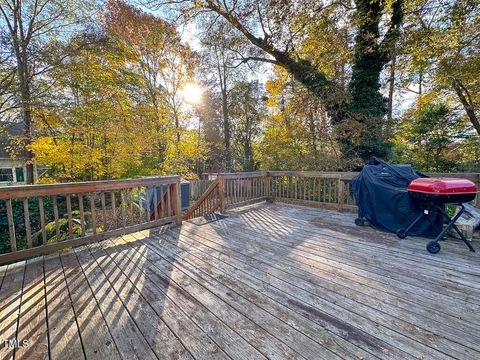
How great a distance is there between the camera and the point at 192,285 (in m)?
1.88

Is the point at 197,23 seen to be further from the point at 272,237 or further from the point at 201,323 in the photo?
the point at 201,323

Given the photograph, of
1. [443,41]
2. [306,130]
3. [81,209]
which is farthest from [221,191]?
[443,41]

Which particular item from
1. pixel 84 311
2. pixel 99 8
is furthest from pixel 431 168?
pixel 99 8

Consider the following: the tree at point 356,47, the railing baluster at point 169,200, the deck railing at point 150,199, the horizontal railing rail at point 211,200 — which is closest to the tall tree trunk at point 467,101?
the tree at point 356,47

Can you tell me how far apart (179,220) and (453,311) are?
3380 mm

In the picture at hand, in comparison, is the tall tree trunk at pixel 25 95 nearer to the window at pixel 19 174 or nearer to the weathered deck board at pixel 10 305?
the weathered deck board at pixel 10 305

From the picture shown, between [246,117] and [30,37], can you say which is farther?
[246,117]

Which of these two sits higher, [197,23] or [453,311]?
[197,23]

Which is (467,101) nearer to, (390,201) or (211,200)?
(390,201)

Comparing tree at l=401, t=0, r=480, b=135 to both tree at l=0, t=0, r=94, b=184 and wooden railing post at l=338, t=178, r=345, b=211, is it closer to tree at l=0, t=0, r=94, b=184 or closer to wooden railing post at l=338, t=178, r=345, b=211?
wooden railing post at l=338, t=178, r=345, b=211

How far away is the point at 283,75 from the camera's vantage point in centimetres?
754

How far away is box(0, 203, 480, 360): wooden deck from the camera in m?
1.24

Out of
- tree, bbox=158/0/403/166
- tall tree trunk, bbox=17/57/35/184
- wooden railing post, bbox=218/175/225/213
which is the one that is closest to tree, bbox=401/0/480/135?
tree, bbox=158/0/403/166

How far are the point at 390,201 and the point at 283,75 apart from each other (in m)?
6.03
